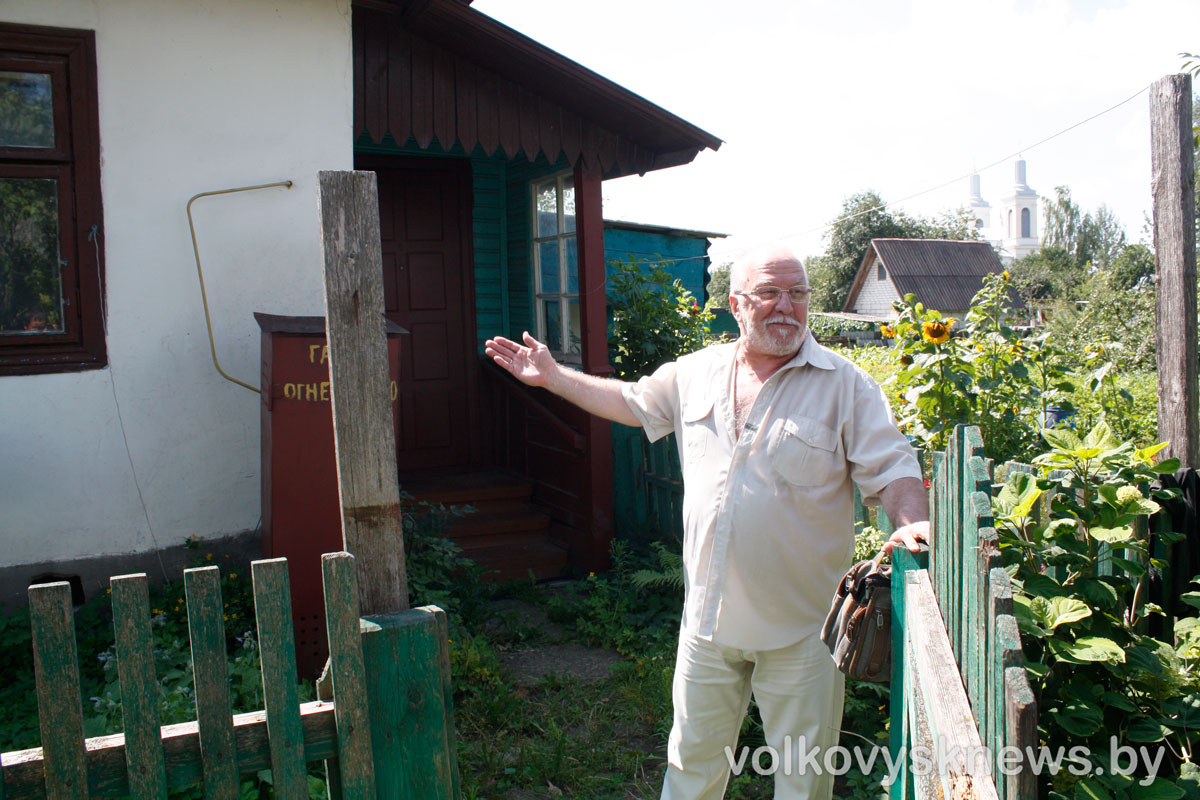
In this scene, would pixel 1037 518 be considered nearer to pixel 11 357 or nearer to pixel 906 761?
pixel 906 761

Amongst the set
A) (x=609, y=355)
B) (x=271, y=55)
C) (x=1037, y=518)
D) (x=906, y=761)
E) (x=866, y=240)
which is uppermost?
(x=866, y=240)

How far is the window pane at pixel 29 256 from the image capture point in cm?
466

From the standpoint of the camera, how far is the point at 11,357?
4.64 metres

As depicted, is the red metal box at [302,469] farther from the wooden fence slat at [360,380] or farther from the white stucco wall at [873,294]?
the white stucco wall at [873,294]

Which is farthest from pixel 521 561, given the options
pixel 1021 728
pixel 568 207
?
pixel 1021 728

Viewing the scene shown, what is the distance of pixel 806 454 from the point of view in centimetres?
269

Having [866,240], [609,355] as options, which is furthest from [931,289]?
[609,355]

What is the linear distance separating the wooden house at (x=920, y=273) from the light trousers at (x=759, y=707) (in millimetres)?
44192

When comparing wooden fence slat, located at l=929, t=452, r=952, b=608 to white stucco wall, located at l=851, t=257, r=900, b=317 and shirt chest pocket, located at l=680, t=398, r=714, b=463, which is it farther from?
white stucco wall, located at l=851, t=257, r=900, b=317

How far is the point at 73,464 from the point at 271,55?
2.46m

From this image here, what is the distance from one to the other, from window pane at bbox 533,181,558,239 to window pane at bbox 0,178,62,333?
356 cm

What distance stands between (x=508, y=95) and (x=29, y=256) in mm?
2866

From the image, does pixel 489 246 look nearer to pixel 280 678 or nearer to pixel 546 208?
pixel 546 208

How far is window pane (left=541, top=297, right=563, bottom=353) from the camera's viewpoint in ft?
24.0
